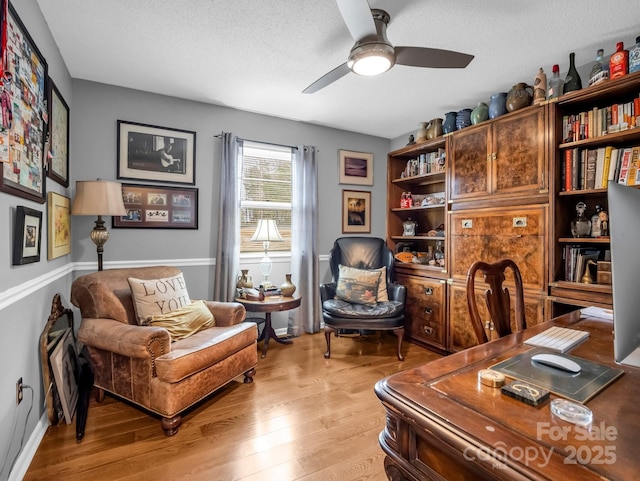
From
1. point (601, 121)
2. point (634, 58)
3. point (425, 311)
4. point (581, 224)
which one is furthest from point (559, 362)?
point (425, 311)

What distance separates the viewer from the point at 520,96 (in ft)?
8.50

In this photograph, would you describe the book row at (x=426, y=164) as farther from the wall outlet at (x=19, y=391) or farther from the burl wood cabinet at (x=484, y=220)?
the wall outlet at (x=19, y=391)

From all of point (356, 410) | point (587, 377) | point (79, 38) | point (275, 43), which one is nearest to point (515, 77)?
point (275, 43)

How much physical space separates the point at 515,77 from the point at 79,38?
3.29m

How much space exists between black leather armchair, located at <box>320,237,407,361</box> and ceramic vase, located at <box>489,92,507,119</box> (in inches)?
65.6

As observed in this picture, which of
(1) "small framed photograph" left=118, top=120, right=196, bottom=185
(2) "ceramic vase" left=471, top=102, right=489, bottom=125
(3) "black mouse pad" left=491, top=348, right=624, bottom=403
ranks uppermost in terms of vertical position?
(2) "ceramic vase" left=471, top=102, right=489, bottom=125

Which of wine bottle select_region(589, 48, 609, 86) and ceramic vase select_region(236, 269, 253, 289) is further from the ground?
wine bottle select_region(589, 48, 609, 86)

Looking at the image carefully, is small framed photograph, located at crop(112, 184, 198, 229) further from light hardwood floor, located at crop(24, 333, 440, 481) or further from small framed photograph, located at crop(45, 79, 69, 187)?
light hardwood floor, located at crop(24, 333, 440, 481)

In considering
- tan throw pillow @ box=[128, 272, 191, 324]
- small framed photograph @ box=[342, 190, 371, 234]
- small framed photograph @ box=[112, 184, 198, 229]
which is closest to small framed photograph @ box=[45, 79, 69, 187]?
small framed photograph @ box=[112, 184, 198, 229]

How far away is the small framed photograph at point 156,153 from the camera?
2.95 meters

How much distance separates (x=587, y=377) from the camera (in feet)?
2.84

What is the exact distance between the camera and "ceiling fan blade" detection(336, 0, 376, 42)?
1.49m

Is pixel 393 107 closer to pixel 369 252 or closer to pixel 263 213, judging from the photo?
pixel 369 252

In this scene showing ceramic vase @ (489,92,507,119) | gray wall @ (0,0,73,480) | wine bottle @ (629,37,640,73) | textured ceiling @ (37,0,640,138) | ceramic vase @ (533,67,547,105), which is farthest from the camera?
ceramic vase @ (489,92,507,119)
